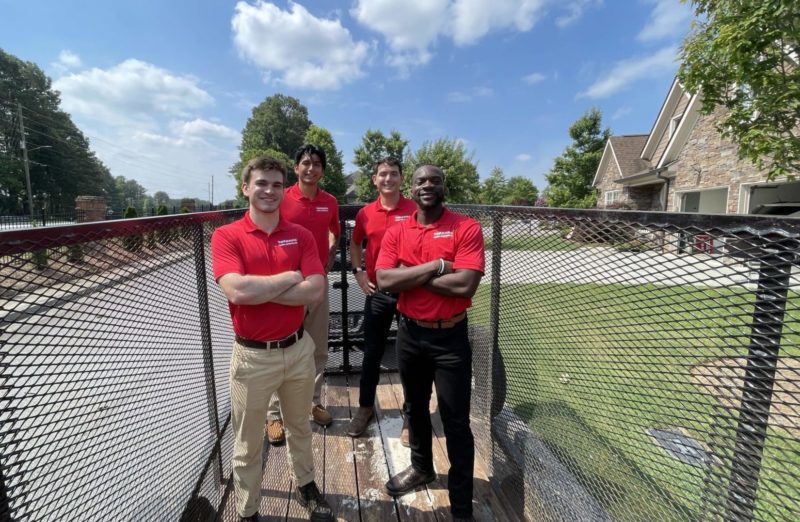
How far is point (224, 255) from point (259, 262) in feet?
0.53

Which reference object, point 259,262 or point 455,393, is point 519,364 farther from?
point 259,262

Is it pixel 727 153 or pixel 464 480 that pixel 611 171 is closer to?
pixel 727 153

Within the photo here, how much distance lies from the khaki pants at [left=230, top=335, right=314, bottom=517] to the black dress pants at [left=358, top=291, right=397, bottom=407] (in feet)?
2.85

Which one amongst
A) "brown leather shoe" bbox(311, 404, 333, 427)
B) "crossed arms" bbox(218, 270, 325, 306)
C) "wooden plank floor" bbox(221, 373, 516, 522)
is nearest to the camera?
"crossed arms" bbox(218, 270, 325, 306)

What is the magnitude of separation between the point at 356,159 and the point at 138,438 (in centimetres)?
3304

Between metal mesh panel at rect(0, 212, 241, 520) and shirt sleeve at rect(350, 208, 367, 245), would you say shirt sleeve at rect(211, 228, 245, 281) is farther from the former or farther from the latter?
shirt sleeve at rect(350, 208, 367, 245)

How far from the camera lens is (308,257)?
1974 mm

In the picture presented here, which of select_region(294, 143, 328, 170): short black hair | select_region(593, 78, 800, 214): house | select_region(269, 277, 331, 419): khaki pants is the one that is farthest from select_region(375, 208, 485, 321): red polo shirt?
select_region(593, 78, 800, 214): house

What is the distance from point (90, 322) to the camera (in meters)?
1.30

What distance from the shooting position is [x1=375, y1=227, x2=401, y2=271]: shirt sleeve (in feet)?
7.16

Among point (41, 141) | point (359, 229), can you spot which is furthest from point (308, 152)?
point (41, 141)

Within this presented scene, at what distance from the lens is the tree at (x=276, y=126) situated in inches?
2088

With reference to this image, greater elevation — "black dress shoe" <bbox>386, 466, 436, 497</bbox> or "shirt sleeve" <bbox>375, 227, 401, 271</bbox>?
"shirt sleeve" <bbox>375, 227, 401, 271</bbox>

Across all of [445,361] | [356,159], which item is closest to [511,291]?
[445,361]
